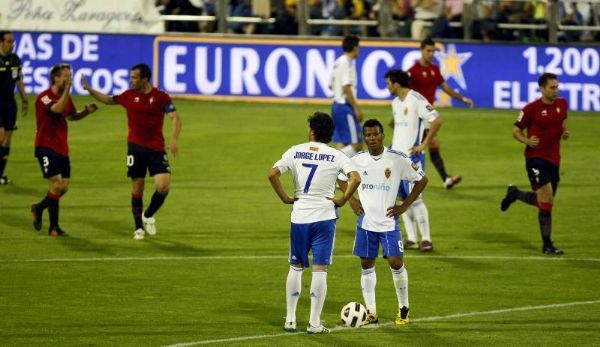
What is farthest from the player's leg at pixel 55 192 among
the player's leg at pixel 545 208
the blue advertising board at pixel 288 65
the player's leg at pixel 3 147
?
the blue advertising board at pixel 288 65

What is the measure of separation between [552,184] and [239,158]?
32.9ft

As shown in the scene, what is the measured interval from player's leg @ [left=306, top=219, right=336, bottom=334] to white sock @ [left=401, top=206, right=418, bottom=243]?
17.1ft

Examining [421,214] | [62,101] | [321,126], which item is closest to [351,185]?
[321,126]

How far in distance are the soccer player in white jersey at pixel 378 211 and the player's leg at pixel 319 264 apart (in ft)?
1.75

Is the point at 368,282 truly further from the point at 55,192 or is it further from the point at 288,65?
the point at 288,65

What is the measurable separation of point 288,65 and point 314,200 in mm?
20047

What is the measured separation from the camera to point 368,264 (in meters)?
14.1

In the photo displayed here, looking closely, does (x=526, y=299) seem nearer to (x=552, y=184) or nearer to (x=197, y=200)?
(x=552, y=184)

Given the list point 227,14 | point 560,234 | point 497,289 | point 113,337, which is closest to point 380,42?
point 227,14

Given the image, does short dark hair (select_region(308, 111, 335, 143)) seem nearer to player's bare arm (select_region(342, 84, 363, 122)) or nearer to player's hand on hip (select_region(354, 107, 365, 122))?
player's hand on hip (select_region(354, 107, 365, 122))

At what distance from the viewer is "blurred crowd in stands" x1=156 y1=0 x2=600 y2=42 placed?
33500mm

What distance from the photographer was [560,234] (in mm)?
20516

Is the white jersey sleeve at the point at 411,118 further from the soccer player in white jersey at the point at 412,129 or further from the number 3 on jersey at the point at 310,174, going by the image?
the number 3 on jersey at the point at 310,174

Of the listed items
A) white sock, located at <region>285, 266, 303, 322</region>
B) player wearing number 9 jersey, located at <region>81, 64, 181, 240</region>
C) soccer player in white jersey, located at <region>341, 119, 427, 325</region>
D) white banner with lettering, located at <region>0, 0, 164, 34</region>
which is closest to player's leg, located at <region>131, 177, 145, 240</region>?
player wearing number 9 jersey, located at <region>81, 64, 181, 240</region>
